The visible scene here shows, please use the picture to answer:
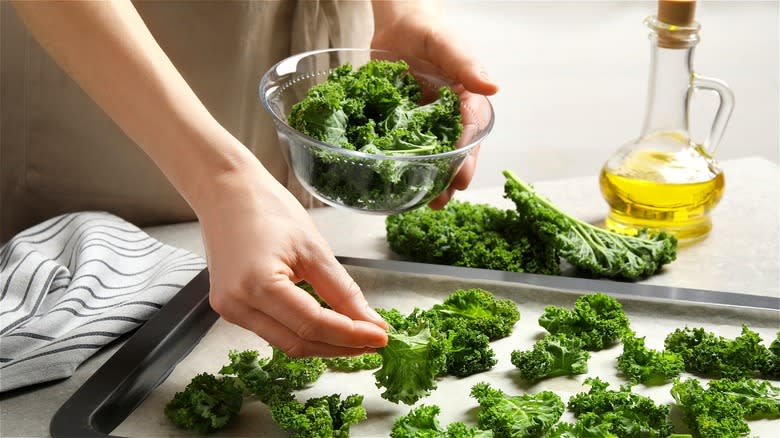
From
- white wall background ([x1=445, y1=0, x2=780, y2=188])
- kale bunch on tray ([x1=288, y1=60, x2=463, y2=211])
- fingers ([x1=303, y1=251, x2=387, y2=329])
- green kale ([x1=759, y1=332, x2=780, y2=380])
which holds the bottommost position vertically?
white wall background ([x1=445, y1=0, x2=780, y2=188])

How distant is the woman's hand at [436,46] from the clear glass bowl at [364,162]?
1.1 inches

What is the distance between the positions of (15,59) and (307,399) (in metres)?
1.06

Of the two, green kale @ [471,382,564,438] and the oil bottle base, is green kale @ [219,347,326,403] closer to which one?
green kale @ [471,382,564,438]

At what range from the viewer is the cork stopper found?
A: 1930 millimetres

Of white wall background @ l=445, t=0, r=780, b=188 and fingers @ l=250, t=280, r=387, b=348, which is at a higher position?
fingers @ l=250, t=280, r=387, b=348

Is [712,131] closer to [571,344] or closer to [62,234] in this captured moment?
[571,344]

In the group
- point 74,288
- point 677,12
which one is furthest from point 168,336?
point 677,12

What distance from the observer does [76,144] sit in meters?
2.13

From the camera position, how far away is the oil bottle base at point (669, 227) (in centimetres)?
206

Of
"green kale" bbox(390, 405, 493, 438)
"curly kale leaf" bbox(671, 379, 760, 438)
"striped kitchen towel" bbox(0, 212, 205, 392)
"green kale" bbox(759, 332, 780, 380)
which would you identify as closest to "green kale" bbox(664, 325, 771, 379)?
"green kale" bbox(759, 332, 780, 380)

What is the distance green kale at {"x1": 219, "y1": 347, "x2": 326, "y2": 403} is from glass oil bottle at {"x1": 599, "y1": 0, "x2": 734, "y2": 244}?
845 mm

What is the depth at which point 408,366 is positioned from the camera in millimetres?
1457

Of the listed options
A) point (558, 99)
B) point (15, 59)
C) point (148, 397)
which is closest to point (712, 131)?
point (148, 397)

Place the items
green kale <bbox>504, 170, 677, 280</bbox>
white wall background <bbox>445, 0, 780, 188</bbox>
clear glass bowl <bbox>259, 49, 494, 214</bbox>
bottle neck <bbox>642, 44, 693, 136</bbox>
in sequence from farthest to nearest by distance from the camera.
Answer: white wall background <bbox>445, 0, 780, 188</bbox> → bottle neck <bbox>642, 44, 693, 136</bbox> → green kale <bbox>504, 170, 677, 280</bbox> → clear glass bowl <bbox>259, 49, 494, 214</bbox>
